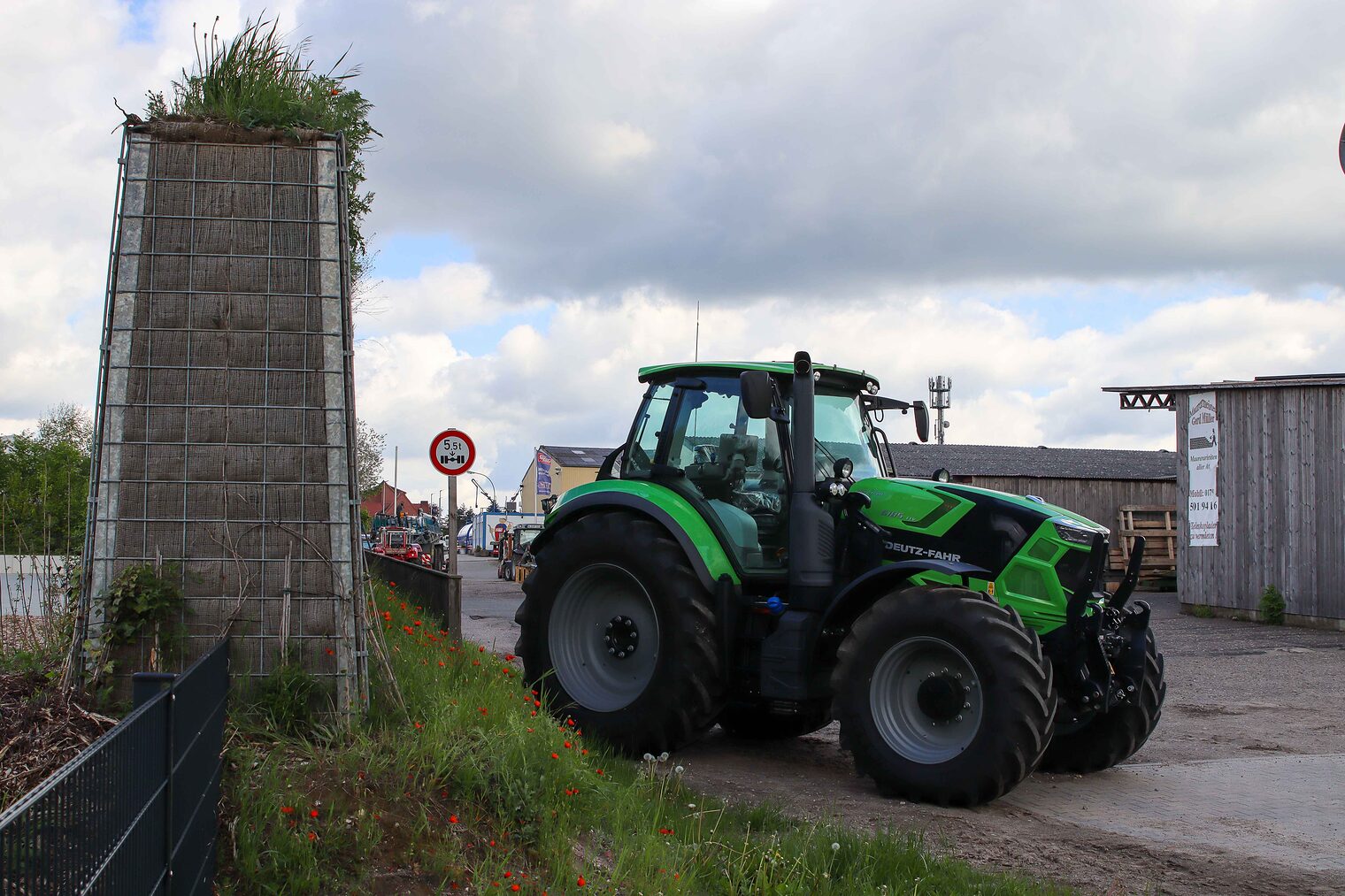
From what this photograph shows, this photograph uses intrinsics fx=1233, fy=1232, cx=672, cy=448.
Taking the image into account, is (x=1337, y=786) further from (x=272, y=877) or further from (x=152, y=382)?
(x=152, y=382)

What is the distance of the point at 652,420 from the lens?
888cm

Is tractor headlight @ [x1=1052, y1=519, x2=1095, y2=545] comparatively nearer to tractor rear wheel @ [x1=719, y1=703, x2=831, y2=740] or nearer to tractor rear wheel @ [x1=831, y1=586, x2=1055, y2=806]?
tractor rear wheel @ [x1=831, y1=586, x2=1055, y2=806]

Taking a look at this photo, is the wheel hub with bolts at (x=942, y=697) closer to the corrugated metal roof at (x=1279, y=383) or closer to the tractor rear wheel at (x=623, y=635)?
the tractor rear wheel at (x=623, y=635)

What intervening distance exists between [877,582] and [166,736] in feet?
16.1

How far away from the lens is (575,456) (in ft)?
240

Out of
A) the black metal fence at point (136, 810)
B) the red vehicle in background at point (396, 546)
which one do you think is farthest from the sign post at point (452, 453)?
the red vehicle in background at point (396, 546)

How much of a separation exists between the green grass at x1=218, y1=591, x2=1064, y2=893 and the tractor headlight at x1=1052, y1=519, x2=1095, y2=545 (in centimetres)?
233

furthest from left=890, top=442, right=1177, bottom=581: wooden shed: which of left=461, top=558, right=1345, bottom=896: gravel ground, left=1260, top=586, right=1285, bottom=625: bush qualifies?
left=461, top=558, right=1345, bottom=896: gravel ground

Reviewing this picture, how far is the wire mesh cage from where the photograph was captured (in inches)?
233

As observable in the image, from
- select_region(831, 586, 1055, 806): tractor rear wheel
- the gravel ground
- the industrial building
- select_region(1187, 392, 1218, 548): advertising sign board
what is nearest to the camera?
the gravel ground

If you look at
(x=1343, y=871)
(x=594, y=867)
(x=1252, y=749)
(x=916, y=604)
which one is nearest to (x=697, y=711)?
(x=916, y=604)

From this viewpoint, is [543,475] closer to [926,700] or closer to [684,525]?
[684,525]

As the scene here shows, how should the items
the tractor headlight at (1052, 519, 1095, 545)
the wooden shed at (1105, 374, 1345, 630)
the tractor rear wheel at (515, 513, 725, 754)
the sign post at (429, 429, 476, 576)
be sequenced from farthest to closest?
the wooden shed at (1105, 374, 1345, 630) < the sign post at (429, 429, 476, 576) < the tractor rear wheel at (515, 513, 725, 754) < the tractor headlight at (1052, 519, 1095, 545)

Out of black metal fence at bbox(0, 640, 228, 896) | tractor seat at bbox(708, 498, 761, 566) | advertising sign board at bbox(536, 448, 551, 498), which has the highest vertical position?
advertising sign board at bbox(536, 448, 551, 498)
